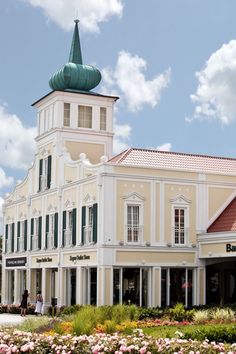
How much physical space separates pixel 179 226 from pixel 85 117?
1099cm

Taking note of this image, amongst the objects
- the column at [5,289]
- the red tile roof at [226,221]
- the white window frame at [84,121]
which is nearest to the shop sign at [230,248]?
the red tile roof at [226,221]

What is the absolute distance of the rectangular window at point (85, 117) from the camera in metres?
48.3

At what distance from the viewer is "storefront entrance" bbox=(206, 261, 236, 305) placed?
41.5 m

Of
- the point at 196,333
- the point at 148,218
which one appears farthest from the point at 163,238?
the point at 196,333

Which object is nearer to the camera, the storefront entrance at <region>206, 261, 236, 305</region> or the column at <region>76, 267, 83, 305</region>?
the column at <region>76, 267, 83, 305</region>

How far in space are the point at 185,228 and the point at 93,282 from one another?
5870mm

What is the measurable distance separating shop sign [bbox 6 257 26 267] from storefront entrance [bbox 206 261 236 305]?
13800 mm

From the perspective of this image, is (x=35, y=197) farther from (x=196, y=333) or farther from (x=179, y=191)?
(x=196, y=333)

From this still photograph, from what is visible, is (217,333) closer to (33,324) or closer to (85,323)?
(85,323)

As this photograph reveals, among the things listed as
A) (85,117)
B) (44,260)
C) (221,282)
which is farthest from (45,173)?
(221,282)

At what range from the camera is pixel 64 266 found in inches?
1724

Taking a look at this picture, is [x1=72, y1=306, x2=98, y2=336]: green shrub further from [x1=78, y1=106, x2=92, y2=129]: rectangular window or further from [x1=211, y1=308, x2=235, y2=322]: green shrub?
[x1=78, y1=106, x2=92, y2=129]: rectangular window

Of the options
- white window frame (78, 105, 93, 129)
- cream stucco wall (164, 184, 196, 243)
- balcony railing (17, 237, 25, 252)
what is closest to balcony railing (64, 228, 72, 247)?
cream stucco wall (164, 184, 196, 243)

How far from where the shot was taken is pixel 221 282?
4197 cm
